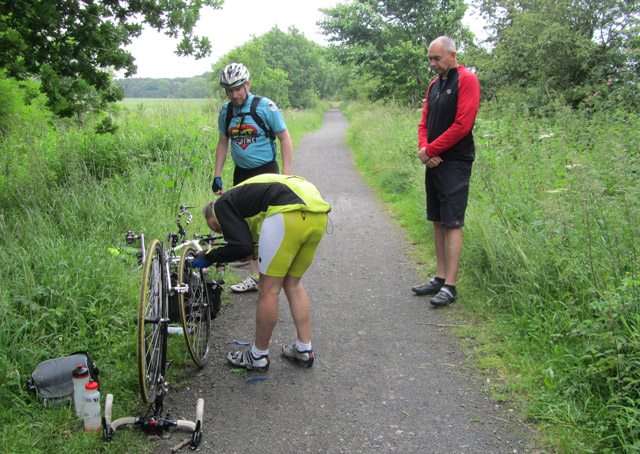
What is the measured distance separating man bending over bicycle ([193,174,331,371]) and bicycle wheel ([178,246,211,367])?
26 cm

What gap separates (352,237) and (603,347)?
4.54 meters

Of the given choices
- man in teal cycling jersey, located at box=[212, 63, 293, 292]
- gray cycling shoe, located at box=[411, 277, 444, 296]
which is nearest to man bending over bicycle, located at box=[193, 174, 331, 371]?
man in teal cycling jersey, located at box=[212, 63, 293, 292]

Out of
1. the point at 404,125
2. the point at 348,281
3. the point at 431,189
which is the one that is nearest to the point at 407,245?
the point at 348,281

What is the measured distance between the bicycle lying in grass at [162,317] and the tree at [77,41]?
369 centimetres

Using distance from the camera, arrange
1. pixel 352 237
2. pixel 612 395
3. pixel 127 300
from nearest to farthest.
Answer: pixel 612 395
pixel 127 300
pixel 352 237

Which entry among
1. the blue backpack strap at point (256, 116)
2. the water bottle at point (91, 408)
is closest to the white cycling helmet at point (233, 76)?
the blue backpack strap at point (256, 116)

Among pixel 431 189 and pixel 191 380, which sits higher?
pixel 431 189

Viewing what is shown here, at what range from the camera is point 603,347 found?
118 inches

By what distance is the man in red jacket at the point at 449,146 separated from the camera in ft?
14.8

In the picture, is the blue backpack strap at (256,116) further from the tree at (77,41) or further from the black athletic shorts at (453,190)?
the tree at (77,41)

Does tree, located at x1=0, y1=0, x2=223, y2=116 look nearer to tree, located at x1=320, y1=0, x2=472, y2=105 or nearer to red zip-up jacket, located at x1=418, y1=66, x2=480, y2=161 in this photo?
red zip-up jacket, located at x1=418, y1=66, x2=480, y2=161

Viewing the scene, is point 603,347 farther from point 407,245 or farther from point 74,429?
point 407,245

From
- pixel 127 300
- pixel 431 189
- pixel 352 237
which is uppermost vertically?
pixel 431 189

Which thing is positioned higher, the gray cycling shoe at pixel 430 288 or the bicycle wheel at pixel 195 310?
the bicycle wheel at pixel 195 310
